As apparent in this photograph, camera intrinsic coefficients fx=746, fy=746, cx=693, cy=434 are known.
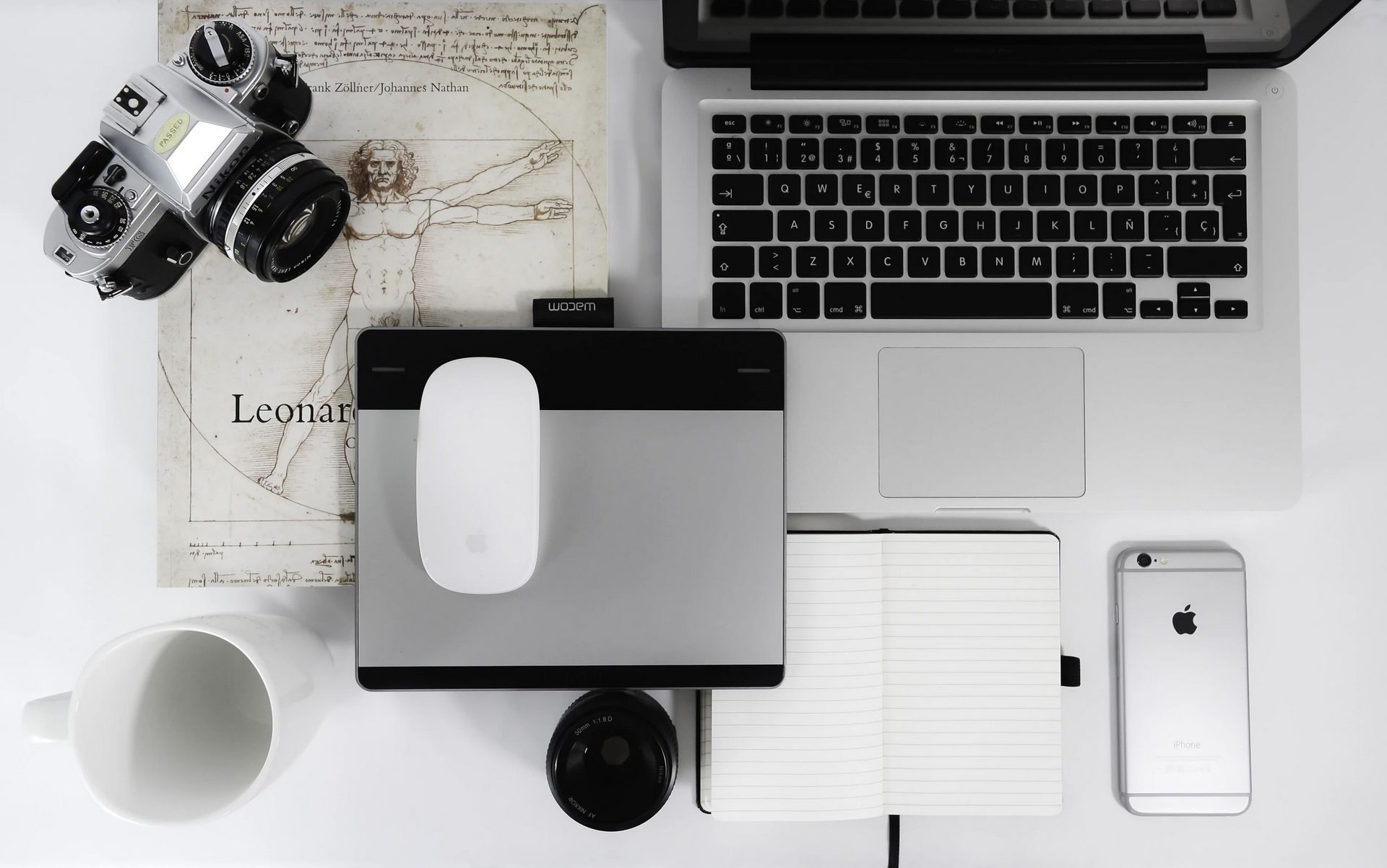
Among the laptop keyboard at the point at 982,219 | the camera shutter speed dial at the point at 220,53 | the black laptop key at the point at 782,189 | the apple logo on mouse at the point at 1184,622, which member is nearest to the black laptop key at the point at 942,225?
the laptop keyboard at the point at 982,219

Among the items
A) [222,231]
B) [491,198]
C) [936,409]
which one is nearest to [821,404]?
[936,409]

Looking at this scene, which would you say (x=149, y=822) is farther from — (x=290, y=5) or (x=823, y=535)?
(x=290, y=5)

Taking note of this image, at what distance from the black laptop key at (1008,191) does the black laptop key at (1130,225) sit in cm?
7

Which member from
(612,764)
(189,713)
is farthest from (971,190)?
(189,713)

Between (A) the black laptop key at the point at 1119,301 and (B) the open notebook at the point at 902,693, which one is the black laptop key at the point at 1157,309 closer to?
(A) the black laptop key at the point at 1119,301

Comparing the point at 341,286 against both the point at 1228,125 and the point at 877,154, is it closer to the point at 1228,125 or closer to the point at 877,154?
the point at 877,154

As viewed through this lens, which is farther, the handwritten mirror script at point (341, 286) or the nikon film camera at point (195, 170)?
the handwritten mirror script at point (341, 286)

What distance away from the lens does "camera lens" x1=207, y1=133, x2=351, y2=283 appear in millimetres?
505

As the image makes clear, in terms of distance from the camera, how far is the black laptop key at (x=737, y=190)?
57cm

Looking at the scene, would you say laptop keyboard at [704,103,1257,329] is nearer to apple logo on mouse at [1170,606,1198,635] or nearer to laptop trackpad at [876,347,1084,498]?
laptop trackpad at [876,347,1084,498]

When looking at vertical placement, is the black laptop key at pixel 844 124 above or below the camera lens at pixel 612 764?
above

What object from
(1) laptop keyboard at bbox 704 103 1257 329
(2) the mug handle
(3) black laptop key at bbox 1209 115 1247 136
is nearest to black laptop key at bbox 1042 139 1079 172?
(1) laptop keyboard at bbox 704 103 1257 329

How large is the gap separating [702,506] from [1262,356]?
0.44 metres

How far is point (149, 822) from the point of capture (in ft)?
1.61
